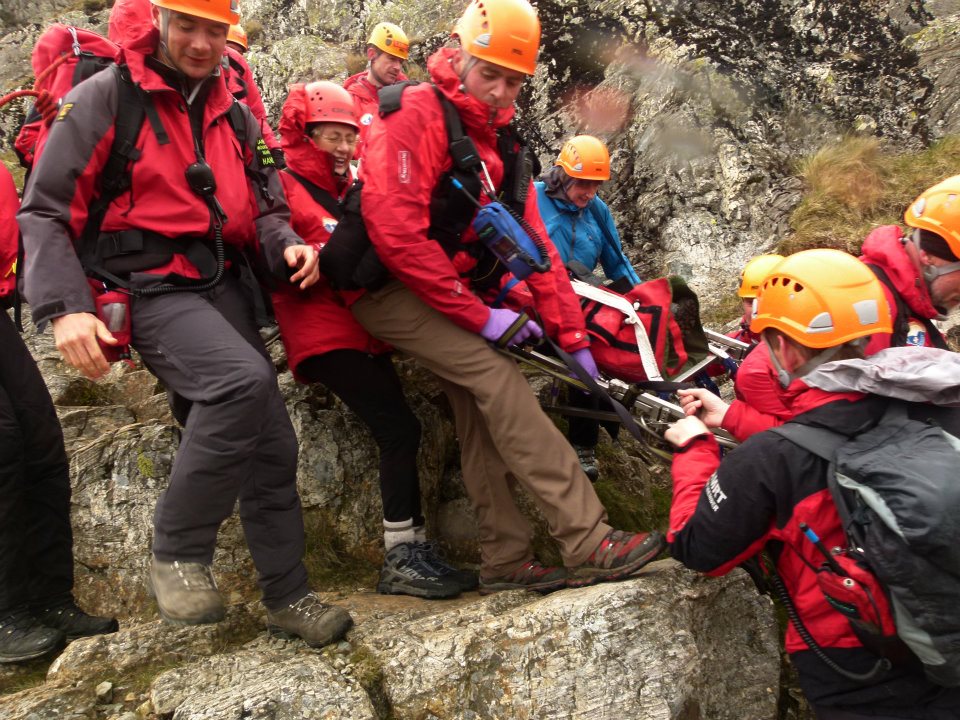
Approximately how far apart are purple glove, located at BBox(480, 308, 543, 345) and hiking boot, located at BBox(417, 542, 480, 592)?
5.56 feet

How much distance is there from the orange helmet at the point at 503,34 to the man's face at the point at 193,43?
147 cm

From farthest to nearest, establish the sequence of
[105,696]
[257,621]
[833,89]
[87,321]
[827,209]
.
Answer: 1. [833,89]
2. [827,209]
3. [257,621]
4. [105,696]
5. [87,321]

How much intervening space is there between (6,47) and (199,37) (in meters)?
17.5

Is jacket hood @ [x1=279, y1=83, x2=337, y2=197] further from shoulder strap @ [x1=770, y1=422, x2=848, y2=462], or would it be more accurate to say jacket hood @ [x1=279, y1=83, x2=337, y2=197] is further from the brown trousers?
shoulder strap @ [x1=770, y1=422, x2=848, y2=462]

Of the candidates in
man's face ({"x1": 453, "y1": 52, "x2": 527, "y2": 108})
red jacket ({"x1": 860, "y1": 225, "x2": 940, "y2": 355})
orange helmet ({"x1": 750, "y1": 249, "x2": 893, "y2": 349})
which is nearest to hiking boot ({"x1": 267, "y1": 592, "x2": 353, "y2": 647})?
orange helmet ({"x1": 750, "y1": 249, "x2": 893, "y2": 349})

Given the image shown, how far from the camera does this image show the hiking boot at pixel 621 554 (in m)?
4.02

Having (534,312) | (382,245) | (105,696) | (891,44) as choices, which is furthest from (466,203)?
(891,44)

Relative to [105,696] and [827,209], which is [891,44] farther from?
→ [105,696]

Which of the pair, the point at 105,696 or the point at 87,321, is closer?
the point at 87,321

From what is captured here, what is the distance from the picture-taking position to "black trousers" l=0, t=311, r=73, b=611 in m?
4.32

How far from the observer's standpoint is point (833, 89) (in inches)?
391

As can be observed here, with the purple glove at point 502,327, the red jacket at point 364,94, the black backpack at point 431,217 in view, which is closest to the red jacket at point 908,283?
the purple glove at point 502,327

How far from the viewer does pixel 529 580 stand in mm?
4574

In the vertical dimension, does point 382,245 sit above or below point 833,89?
below
